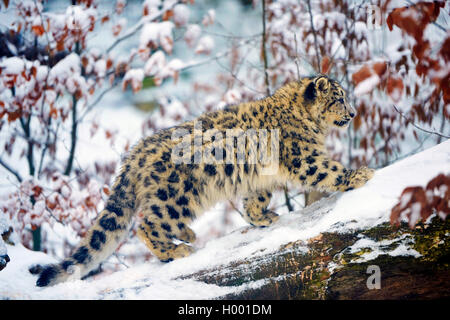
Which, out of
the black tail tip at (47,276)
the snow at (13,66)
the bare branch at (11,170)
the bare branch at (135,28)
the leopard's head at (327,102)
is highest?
the bare branch at (135,28)

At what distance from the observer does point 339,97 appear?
5070 mm

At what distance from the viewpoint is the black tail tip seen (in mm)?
3771

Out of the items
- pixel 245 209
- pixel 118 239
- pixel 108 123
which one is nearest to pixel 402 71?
pixel 245 209

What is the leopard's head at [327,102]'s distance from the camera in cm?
505

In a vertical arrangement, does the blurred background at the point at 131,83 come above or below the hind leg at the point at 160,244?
above

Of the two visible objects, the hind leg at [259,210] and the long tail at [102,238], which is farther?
the hind leg at [259,210]

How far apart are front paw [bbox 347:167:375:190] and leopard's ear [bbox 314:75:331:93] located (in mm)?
1201

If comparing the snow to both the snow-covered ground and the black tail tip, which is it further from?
the black tail tip

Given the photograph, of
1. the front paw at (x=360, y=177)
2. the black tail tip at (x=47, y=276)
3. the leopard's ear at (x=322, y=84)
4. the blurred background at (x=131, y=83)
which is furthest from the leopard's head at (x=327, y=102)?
the black tail tip at (x=47, y=276)

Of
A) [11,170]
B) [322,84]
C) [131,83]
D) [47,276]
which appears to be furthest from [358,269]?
[11,170]

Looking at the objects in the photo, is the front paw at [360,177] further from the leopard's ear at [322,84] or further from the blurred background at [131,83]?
the blurred background at [131,83]

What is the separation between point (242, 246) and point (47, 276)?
73.8 inches

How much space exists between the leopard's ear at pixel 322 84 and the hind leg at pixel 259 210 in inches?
56.6
